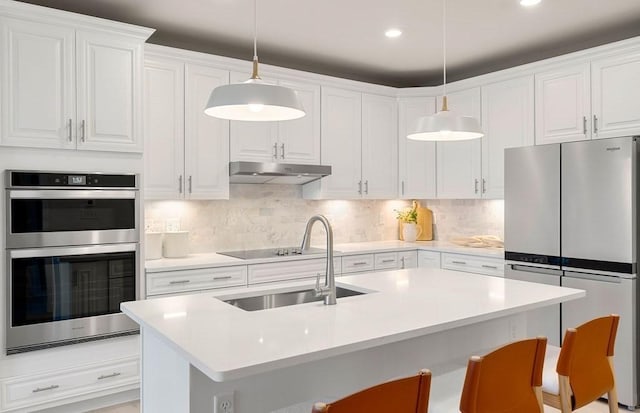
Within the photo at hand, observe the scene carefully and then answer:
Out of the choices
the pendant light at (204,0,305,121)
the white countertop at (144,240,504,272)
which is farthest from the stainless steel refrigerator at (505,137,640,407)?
the pendant light at (204,0,305,121)

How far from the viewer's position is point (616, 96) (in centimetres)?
363

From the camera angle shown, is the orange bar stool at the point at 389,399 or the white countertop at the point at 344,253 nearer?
the orange bar stool at the point at 389,399

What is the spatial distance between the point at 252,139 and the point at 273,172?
35cm

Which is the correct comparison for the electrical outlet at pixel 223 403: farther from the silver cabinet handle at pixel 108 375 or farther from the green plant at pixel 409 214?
the green plant at pixel 409 214

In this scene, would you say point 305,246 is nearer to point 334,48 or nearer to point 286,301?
point 286,301

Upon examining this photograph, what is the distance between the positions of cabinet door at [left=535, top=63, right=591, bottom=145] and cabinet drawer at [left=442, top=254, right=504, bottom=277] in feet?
3.53

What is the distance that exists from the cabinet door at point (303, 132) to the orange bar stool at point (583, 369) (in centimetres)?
275

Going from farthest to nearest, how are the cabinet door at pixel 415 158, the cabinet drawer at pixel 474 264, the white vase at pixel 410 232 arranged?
the white vase at pixel 410 232, the cabinet door at pixel 415 158, the cabinet drawer at pixel 474 264

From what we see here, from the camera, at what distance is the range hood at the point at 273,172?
396 cm

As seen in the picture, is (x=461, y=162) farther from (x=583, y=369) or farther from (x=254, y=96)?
(x=254, y=96)

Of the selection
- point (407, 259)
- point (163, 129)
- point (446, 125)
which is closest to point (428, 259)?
point (407, 259)

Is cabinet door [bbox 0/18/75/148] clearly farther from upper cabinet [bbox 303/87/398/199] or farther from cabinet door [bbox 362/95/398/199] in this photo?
cabinet door [bbox 362/95/398/199]

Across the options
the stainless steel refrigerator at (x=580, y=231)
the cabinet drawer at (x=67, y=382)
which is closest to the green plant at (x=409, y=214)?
the stainless steel refrigerator at (x=580, y=231)

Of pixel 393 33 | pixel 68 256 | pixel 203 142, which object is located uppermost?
pixel 393 33
